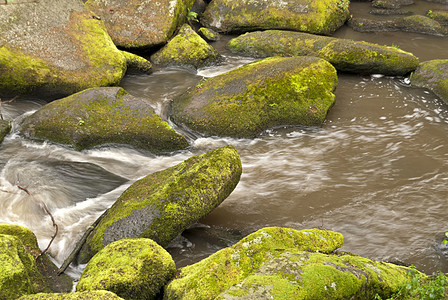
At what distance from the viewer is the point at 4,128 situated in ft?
26.4

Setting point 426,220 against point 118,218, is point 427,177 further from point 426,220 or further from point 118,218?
point 118,218

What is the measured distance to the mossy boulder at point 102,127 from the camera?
7820 millimetres

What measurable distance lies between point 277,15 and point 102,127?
7881mm

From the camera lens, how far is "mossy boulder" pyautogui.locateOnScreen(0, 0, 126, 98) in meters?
9.09

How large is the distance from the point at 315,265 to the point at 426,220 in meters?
3.19

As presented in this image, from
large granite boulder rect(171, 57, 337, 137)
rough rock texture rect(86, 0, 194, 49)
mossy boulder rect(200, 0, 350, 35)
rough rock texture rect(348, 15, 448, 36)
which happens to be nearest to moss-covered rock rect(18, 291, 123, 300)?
large granite boulder rect(171, 57, 337, 137)

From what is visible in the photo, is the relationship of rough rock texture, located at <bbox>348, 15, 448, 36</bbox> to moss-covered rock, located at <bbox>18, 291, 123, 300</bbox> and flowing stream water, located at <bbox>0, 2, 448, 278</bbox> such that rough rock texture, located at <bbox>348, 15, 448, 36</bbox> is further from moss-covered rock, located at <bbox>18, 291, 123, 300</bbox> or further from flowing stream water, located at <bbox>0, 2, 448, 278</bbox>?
moss-covered rock, located at <bbox>18, 291, 123, 300</bbox>

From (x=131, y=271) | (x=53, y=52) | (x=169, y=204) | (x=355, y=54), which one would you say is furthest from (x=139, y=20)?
(x=131, y=271)

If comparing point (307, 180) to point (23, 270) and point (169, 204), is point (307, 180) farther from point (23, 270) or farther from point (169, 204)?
point (23, 270)

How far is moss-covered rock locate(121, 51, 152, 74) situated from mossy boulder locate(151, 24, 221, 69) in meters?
0.67

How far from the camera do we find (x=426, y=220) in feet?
19.9

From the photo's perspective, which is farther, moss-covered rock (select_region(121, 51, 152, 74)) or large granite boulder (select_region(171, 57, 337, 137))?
moss-covered rock (select_region(121, 51, 152, 74))

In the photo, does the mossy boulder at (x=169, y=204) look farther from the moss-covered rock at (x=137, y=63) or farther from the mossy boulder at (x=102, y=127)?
the moss-covered rock at (x=137, y=63)

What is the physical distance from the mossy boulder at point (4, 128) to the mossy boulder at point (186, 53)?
4.69 meters
